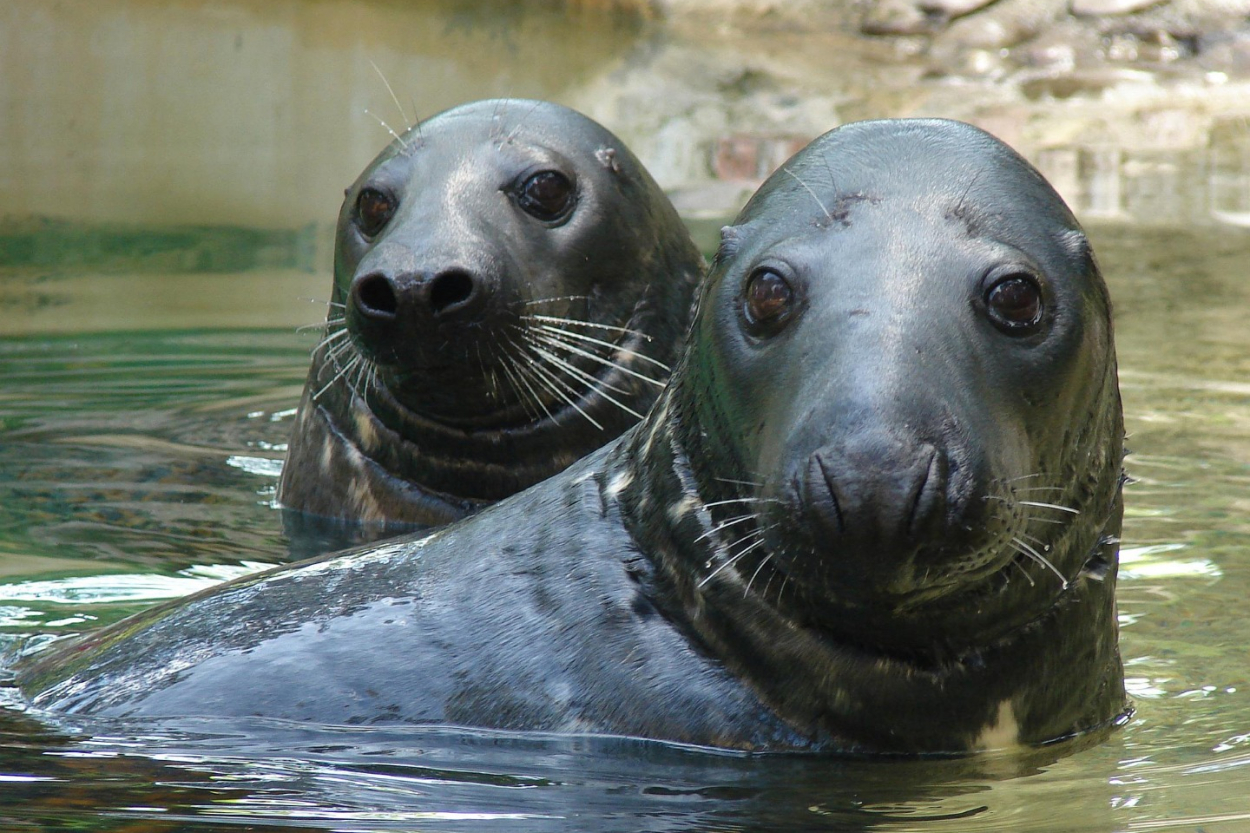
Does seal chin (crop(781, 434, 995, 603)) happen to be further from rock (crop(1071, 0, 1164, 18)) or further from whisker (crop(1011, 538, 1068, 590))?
rock (crop(1071, 0, 1164, 18))

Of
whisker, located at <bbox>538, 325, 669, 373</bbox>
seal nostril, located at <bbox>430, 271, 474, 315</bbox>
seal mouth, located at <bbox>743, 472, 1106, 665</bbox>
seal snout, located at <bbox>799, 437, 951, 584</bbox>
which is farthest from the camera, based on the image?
whisker, located at <bbox>538, 325, 669, 373</bbox>

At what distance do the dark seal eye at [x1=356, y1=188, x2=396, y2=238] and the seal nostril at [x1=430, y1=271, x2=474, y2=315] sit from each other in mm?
623

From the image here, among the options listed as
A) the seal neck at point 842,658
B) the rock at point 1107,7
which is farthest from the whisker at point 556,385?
the rock at point 1107,7

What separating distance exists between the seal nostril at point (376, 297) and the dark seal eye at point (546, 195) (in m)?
0.88

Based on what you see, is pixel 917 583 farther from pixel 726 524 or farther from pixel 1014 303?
pixel 1014 303

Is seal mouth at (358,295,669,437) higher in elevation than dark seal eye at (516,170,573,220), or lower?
lower

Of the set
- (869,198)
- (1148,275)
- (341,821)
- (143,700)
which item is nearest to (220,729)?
(143,700)

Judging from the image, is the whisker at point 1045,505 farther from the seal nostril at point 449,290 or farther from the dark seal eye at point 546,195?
the dark seal eye at point 546,195

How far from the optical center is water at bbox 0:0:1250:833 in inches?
137

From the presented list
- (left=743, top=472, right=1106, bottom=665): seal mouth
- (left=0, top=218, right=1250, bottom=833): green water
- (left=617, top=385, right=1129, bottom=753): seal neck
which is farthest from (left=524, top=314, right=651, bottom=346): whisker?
(left=743, top=472, right=1106, bottom=665): seal mouth

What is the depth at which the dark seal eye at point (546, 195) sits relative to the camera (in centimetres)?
635

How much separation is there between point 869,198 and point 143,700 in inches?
71.1

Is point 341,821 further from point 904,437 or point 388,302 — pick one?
point 388,302

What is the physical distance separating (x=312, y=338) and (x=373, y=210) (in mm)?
4694
